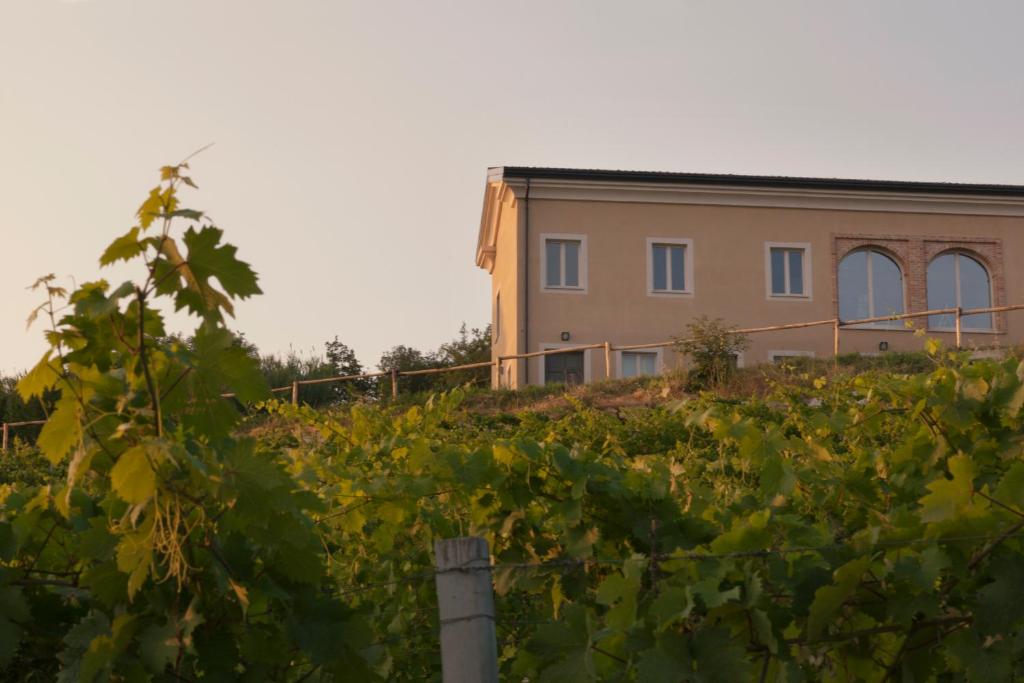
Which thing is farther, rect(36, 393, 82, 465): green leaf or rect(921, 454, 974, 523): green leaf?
rect(921, 454, 974, 523): green leaf

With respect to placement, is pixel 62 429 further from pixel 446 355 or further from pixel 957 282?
pixel 446 355

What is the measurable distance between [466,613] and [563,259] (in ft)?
78.7

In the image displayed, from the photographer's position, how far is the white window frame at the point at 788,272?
87.4 ft

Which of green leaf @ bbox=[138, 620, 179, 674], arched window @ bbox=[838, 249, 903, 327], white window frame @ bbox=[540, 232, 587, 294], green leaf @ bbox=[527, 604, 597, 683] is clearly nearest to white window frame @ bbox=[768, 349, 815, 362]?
arched window @ bbox=[838, 249, 903, 327]

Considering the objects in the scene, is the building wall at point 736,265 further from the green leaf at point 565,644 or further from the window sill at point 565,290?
the green leaf at point 565,644

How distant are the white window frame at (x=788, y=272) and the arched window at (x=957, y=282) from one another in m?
2.87

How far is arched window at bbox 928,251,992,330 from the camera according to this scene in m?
27.1

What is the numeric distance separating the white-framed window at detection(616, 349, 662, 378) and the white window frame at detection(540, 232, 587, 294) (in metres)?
1.79

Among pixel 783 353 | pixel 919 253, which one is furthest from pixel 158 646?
pixel 919 253

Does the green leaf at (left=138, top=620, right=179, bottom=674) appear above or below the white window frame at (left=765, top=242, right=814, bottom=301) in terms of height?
below

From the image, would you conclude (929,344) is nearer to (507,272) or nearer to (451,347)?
(507,272)

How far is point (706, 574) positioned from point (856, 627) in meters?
0.47

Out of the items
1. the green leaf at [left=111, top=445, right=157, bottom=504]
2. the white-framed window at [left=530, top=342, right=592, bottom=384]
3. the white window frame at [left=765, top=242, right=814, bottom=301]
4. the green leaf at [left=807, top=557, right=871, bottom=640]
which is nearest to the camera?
the green leaf at [left=111, top=445, right=157, bottom=504]

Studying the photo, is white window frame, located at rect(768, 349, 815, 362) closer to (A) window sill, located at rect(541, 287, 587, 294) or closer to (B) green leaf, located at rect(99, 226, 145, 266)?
(A) window sill, located at rect(541, 287, 587, 294)
